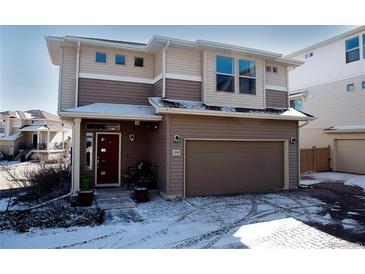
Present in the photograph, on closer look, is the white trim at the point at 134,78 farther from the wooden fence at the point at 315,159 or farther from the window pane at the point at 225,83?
the wooden fence at the point at 315,159

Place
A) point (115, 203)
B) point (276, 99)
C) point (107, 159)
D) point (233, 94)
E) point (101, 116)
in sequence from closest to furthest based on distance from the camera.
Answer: point (115, 203), point (101, 116), point (107, 159), point (233, 94), point (276, 99)

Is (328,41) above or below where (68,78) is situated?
above

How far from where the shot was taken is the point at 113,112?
8570 millimetres

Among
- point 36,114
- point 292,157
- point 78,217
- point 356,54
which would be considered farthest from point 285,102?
point 36,114

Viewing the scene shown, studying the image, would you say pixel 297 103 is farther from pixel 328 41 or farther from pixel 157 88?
pixel 157 88

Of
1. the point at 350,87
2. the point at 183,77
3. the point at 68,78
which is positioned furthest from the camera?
the point at 350,87

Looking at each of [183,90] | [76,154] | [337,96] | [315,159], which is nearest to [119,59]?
[183,90]

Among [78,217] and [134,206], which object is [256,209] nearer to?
[134,206]

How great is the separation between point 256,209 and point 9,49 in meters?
7.73

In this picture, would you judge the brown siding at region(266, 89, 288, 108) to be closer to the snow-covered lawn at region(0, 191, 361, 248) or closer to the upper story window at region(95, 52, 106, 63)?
the snow-covered lawn at region(0, 191, 361, 248)

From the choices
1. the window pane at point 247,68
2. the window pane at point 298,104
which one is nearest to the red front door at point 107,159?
the window pane at point 247,68

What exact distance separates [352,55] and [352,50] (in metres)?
0.28

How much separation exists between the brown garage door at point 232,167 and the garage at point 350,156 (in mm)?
7176

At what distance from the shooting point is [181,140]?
849cm
